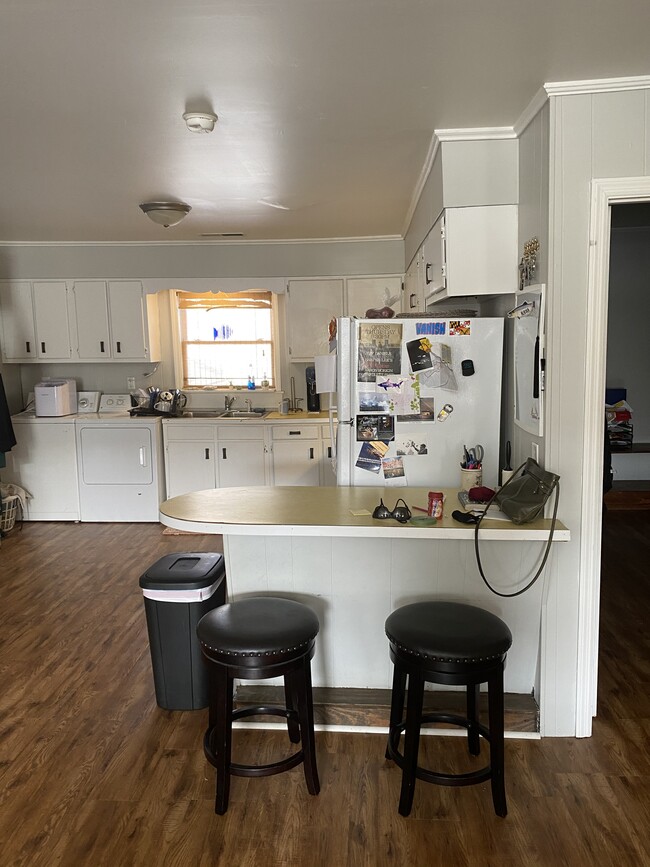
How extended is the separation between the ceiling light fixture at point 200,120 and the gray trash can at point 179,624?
1.75 metres

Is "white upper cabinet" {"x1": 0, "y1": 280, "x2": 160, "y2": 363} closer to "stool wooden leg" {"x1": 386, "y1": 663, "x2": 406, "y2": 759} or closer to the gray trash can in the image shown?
the gray trash can

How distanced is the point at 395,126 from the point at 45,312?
3979 millimetres

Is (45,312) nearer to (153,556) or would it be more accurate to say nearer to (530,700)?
(153,556)

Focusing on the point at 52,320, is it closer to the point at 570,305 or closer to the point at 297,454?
the point at 297,454

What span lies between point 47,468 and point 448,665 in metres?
4.49

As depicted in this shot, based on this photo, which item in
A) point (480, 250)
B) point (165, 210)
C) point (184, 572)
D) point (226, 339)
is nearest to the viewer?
point (184, 572)

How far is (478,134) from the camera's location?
267 centimetres

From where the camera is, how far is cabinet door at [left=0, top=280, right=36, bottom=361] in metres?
5.53

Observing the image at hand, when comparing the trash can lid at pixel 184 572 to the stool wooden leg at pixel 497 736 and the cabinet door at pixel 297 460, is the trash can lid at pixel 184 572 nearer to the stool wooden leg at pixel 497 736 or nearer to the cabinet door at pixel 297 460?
the stool wooden leg at pixel 497 736

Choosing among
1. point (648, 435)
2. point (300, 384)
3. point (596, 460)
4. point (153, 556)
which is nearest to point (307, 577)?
point (596, 460)

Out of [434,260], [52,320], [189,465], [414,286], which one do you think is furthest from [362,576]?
[52,320]

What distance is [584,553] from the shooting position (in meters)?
2.35

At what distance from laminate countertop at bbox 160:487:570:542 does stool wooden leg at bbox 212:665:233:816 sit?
1.59 feet

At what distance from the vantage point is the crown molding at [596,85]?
84.6 inches
